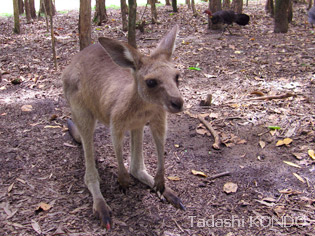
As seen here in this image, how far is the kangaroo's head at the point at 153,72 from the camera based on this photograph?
222cm

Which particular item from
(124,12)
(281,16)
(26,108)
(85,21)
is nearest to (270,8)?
(281,16)

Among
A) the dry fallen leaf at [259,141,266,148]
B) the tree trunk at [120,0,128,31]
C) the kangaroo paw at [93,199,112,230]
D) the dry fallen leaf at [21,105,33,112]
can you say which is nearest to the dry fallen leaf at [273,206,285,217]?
the dry fallen leaf at [259,141,266,148]

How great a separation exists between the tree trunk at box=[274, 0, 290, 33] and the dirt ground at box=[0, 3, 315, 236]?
78.4 inches

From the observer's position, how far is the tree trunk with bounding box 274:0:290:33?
7.58 m

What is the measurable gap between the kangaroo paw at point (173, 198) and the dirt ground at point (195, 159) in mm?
64

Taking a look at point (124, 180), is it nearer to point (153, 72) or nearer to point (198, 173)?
point (198, 173)

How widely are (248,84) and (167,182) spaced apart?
2.70 metres

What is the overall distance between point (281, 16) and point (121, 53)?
22.8 feet

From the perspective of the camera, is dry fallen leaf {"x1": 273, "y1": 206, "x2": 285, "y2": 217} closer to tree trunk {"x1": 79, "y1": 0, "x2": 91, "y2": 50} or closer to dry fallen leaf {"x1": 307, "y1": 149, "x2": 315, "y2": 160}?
dry fallen leaf {"x1": 307, "y1": 149, "x2": 315, "y2": 160}

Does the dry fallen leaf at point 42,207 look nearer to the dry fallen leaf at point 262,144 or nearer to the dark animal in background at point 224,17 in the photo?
the dry fallen leaf at point 262,144

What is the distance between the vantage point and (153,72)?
92.4 inches

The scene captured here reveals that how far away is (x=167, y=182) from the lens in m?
3.15

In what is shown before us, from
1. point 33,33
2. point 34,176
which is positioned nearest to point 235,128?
point 34,176

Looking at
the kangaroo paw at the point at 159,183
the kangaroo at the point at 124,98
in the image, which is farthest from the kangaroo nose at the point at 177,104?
the kangaroo paw at the point at 159,183
